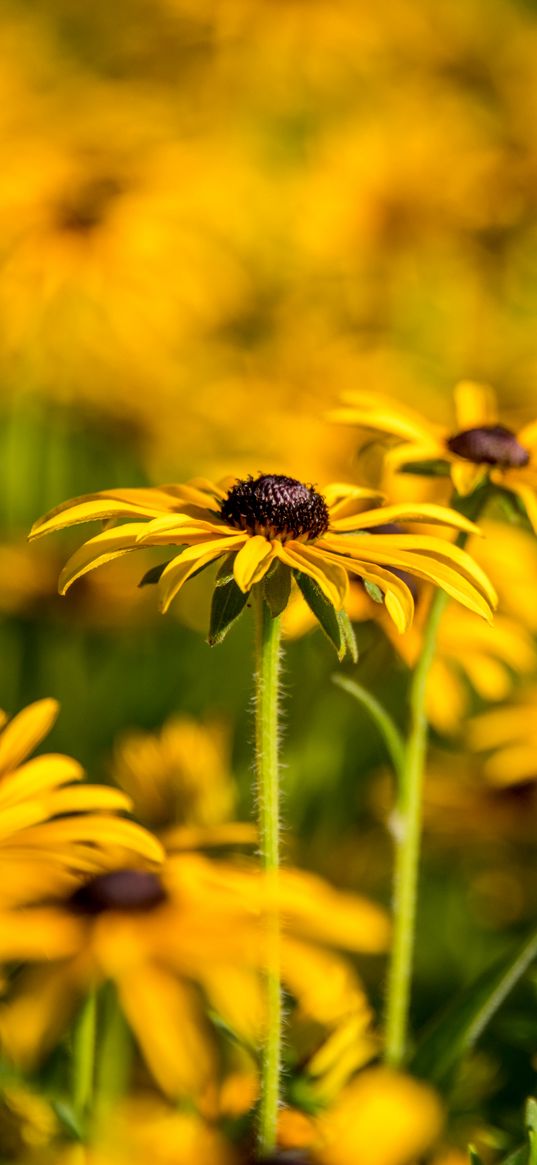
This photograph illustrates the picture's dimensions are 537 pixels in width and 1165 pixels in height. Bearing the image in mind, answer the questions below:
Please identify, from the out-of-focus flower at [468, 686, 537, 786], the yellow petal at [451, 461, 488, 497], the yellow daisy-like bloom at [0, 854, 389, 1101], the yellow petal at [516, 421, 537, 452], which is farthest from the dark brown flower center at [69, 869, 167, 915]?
the out-of-focus flower at [468, 686, 537, 786]

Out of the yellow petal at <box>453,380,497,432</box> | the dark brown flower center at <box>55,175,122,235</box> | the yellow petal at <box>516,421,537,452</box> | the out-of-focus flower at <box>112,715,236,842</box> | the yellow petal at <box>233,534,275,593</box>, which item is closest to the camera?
the yellow petal at <box>233,534,275,593</box>

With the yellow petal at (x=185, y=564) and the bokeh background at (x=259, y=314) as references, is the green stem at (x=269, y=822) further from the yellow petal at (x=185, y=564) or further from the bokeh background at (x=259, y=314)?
the bokeh background at (x=259, y=314)

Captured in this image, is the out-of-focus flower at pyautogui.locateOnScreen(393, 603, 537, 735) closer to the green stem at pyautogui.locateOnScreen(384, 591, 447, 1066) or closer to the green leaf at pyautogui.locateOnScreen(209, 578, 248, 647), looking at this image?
the green stem at pyautogui.locateOnScreen(384, 591, 447, 1066)

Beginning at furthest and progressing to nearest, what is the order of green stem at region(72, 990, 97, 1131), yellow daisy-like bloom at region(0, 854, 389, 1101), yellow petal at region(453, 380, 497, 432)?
yellow petal at region(453, 380, 497, 432)
green stem at region(72, 990, 97, 1131)
yellow daisy-like bloom at region(0, 854, 389, 1101)

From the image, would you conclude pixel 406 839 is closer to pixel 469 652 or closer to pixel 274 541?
pixel 274 541

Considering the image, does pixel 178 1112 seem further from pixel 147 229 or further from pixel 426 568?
pixel 147 229

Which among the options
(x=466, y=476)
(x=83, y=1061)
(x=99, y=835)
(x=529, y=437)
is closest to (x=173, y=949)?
(x=99, y=835)
